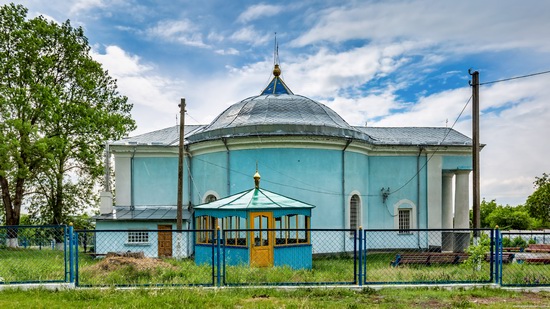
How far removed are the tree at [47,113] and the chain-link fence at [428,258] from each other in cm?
1577

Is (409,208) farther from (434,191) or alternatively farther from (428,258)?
(428,258)

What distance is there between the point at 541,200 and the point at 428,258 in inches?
1179

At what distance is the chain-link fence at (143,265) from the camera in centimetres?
946

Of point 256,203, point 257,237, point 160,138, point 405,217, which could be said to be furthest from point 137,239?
point 405,217

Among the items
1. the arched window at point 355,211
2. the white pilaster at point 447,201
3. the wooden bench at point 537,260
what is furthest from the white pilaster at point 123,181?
the wooden bench at point 537,260

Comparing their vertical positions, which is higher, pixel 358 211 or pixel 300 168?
pixel 300 168

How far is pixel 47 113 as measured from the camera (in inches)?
919

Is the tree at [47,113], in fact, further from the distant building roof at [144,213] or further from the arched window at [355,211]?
the arched window at [355,211]

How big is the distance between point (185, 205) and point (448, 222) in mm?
12734

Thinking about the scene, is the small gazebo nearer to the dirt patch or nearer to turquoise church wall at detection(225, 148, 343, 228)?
the dirt patch

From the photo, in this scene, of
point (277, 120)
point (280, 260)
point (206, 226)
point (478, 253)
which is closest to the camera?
point (478, 253)

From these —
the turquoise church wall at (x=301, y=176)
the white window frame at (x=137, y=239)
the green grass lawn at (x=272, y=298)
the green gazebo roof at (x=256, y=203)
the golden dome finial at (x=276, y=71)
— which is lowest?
the white window frame at (x=137, y=239)

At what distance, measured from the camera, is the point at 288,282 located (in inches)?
363

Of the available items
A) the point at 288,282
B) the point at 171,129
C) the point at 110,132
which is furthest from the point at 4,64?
the point at 288,282
